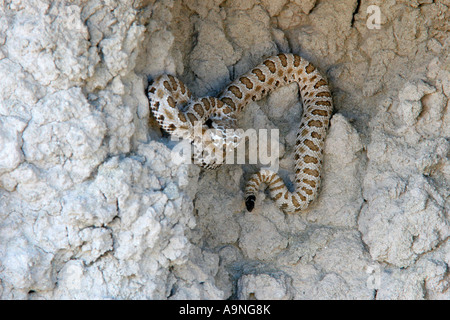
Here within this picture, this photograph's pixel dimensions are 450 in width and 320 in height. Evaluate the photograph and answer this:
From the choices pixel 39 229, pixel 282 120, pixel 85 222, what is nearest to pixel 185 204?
pixel 85 222

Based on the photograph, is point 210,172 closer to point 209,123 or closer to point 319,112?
point 209,123

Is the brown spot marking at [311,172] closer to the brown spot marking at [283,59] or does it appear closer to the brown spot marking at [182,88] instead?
the brown spot marking at [283,59]

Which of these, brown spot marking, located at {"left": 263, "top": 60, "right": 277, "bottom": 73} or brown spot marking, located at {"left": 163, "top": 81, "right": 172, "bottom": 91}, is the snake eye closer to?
brown spot marking, located at {"left": 163, "top": 81, "right": 172, "bottom": 91}

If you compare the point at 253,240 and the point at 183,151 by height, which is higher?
the point at 183,151

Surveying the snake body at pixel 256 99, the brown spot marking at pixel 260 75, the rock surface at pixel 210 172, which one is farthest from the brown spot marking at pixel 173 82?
the brown spot marking at pixel 260 75

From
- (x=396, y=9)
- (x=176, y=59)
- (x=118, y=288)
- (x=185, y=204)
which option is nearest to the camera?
(x=118, y=288)
